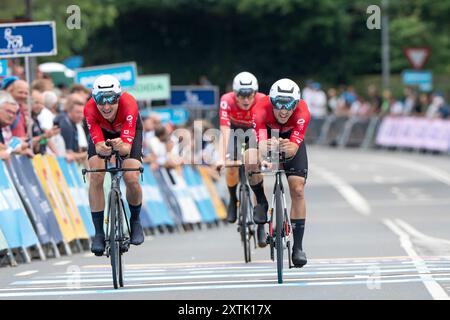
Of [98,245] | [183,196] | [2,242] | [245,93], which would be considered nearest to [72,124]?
[2,242]

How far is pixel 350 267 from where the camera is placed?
50.1 ft

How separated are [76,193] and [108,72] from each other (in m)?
5.53

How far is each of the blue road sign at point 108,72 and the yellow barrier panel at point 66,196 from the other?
5598 mm

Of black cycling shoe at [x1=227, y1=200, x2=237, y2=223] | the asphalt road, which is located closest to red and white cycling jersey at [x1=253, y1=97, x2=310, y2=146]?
the asphalt road

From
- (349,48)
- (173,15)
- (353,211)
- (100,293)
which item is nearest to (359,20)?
(349,48)

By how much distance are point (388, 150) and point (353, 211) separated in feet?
72.5

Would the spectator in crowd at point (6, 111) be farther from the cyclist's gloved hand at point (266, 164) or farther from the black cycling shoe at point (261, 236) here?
the cyclist's gloved hand at point (266, 164)

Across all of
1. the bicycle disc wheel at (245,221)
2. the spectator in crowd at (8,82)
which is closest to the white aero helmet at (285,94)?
the bicycle disc wheel at (245,221)

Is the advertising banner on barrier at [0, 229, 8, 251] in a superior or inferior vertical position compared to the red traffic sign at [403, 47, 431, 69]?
inferior

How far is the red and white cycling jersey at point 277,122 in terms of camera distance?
14078 mm

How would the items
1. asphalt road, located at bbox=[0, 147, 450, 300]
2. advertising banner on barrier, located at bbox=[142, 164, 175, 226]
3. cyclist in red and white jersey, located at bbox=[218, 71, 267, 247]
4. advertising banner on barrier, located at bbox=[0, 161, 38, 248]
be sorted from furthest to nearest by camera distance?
1. advertising banner on barrier, located at bbox=[142, 164, 175, 226]
2. advertising banner on barrier, located at bbox=[0, 161, 38, 248]
3. cyclist in red and white jersey, located at bbox=[218, 71, 267, 247]
4. asphalt road, located at bbox=[0, 147, 450, 300]

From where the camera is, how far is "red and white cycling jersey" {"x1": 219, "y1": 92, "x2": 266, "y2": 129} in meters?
17.2

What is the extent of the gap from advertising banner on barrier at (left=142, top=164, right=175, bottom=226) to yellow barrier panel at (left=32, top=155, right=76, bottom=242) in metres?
4.73

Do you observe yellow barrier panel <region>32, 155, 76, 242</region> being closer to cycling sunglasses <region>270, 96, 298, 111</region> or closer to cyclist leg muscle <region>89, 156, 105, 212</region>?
cyclist leg muscle <region>89, 156, 105, 212</region>
